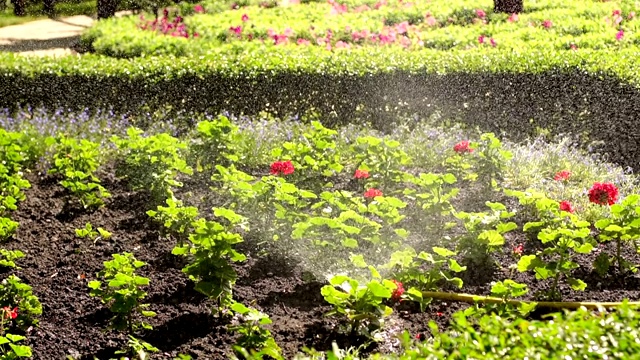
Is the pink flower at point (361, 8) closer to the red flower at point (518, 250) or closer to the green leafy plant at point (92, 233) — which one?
the green leafy plant at point (92, 233)

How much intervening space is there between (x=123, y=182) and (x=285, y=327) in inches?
108

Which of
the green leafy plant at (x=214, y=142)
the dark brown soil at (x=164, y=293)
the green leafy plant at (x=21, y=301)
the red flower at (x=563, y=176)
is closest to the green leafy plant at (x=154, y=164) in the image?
the dark brown soil at (x=164, y=293)

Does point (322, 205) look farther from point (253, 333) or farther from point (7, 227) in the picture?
point (7, 227)

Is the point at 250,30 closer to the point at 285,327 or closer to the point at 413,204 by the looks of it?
the point at 413,204

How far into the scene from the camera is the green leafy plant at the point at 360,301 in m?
4.18

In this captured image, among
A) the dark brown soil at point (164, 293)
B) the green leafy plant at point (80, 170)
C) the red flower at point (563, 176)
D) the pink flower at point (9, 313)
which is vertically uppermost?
the green leafy plant at point (80, 170)

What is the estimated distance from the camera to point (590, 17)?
13.1 metres

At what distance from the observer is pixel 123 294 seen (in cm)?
438

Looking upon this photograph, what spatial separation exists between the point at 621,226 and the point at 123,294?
2.89 metres

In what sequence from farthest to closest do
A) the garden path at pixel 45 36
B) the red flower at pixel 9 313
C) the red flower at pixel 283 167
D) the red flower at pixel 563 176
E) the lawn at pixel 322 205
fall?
the garden path at pixel 45 36
the red flower at pixel 563 176
the red flower at pixel 283 167
the red flower at pixel 9 313
the lawn at pixel 322 205

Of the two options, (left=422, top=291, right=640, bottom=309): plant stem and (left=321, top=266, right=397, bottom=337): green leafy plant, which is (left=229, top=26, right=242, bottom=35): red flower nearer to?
(left=422, top=291, right=640, bottom=309): plant stem

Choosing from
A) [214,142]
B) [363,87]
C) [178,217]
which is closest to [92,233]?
[178,217]

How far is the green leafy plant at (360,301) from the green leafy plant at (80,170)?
2441mm

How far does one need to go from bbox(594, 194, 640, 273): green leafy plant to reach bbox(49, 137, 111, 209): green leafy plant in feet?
11.1
